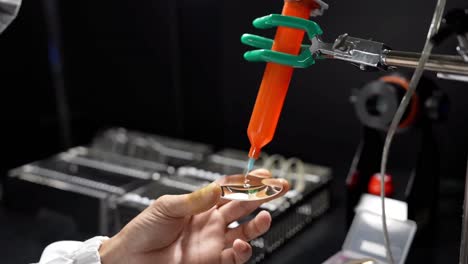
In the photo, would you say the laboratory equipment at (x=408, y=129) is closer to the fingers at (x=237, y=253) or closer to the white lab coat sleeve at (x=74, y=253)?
the fingers at (x=237, y=253)

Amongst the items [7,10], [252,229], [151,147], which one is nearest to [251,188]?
[252,229]

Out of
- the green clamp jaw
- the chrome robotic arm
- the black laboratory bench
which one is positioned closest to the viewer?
the chrome robotic arm

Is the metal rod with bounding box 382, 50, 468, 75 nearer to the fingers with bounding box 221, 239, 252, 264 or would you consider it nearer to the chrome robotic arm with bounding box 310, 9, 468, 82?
the chrome robotic arm with bounding box 310, 9, 468, 82

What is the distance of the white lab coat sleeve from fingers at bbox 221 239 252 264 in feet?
0.75

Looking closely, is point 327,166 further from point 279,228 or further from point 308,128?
point 279,228

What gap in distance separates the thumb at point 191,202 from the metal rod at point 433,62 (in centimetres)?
33

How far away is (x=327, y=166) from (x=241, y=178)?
0.60 metres

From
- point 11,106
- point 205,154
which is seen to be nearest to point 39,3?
point 11,106

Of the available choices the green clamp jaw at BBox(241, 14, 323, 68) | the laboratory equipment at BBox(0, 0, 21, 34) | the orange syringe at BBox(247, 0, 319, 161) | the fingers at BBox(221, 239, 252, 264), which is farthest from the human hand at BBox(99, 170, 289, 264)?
the laboratory equipment at BBox(0, 0, 21, 34)

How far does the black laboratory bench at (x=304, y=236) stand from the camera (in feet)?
3.67

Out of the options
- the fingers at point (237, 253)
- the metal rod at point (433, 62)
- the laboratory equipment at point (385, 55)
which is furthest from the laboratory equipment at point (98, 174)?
the metal rod at point (433, 62)

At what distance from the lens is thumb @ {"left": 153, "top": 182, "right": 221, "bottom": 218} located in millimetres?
818

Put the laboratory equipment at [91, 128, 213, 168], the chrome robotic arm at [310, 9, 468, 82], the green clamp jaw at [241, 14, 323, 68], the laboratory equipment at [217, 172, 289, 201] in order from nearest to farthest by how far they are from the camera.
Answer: the chrome robotic arm at [310, 9, 468, 82]
the green clamp jaw at [241, 14, 323, 68]
the laboratory equipment at [217, 172, 289, 201]
the laboratory equipment at [91, 128, 213, 168]

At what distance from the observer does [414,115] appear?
1081 millimetres
